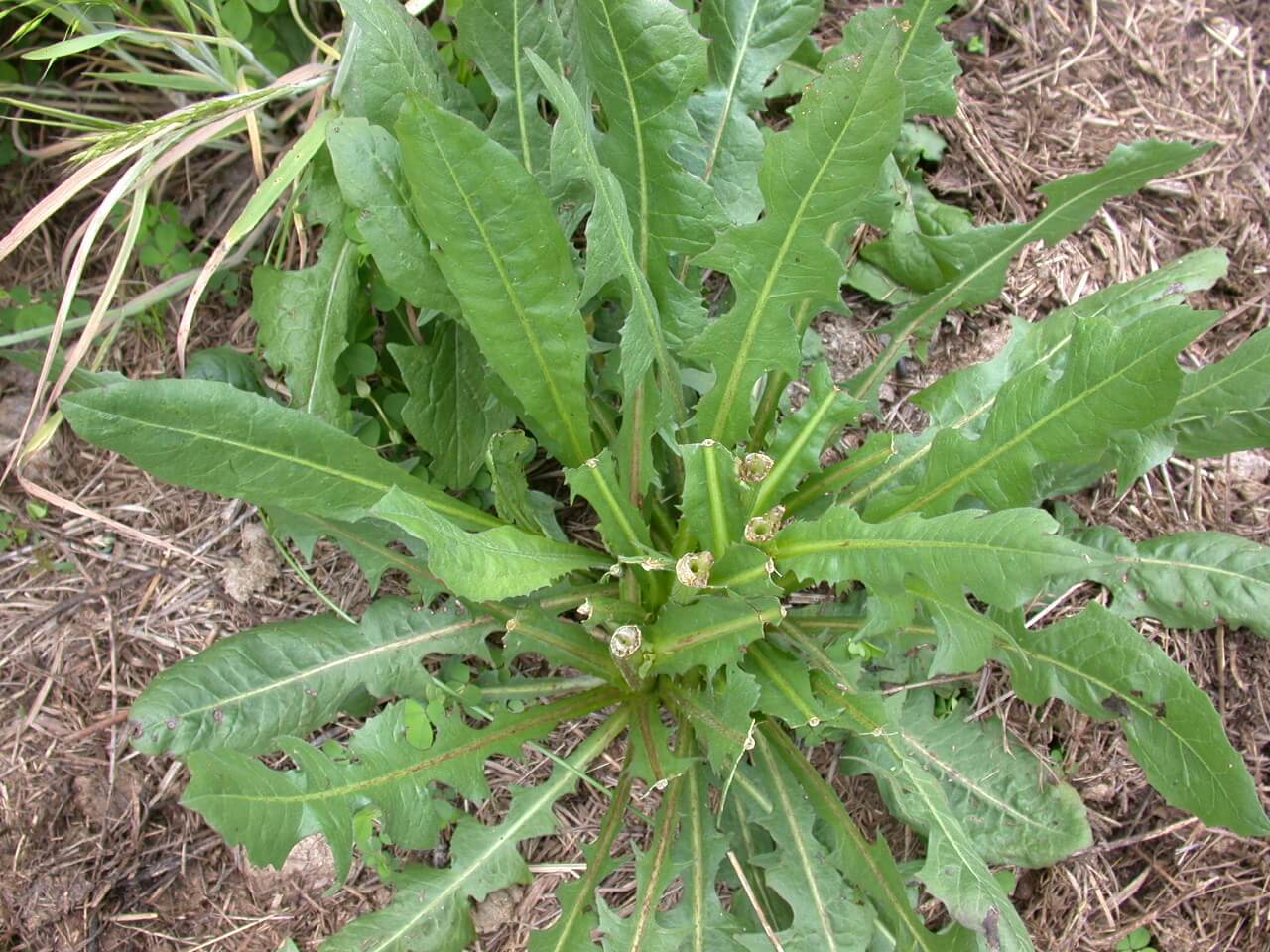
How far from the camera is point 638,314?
1533 mm

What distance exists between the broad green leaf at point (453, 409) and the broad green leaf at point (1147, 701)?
3.28ft

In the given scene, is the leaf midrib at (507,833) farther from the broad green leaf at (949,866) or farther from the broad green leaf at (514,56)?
the broad green leaf at (514,56)

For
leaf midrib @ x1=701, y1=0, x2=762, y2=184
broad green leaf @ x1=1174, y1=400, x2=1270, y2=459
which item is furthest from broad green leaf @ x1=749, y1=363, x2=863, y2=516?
broad green leaf @ x1=1174, y1=400, x2=1270, y2=459

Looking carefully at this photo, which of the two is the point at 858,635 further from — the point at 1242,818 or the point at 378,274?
the point at 378,274

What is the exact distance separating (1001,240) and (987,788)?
103cm

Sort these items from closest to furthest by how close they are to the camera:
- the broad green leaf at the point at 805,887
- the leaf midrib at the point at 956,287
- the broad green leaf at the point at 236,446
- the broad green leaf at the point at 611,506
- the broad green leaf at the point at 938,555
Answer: the broad green leaf at the point at 938,555 → the broad green leaf at the point at 236,446 → the broad green leaf at the point at 611,506 → the broad green leaf at the point at 805,887 → the leaf midrib at the point at 956,287

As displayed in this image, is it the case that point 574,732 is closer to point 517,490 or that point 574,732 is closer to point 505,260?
point 517,490

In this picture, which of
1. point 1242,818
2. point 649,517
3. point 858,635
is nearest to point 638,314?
point 649,517

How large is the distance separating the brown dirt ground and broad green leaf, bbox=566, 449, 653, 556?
0.49 m

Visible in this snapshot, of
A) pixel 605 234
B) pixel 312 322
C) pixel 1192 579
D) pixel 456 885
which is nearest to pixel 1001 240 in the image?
pixel 1192 579

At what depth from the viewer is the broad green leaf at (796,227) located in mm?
1294

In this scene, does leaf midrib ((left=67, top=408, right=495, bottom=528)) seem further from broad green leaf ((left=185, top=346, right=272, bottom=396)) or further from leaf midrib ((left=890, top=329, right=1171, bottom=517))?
leaf midrib ((left=890, top=329, right=1171, bottom=517))

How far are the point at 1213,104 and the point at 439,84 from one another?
1764mm

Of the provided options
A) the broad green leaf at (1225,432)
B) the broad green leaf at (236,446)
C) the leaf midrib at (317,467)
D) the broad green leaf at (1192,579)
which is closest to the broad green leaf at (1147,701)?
the broad green leaf at (1192,579)
